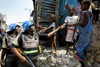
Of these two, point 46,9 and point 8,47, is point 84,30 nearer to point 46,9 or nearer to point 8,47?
point 8,47

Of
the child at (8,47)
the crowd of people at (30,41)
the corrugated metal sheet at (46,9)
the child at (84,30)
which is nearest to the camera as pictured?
the crowd of people at (30,41)

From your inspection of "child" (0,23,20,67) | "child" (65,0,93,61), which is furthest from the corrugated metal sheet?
"child" (65,0,93,61)

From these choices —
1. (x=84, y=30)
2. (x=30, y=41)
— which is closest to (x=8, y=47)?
(x=30, y=41)

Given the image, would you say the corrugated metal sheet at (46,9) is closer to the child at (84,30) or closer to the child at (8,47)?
the child at (8,47)

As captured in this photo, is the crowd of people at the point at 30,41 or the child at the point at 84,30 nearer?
the crowd of people at the point at 30,41

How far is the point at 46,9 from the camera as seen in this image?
4.85 m

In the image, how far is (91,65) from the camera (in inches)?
89.0

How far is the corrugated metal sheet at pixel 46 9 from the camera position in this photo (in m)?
4.73

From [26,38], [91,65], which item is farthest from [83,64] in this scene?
[26,38]

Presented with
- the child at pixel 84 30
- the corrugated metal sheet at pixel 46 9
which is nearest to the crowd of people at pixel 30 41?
the child at pixel 84 30

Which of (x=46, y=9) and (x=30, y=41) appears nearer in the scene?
(x=30, y=41)

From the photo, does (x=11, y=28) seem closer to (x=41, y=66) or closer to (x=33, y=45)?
(x=33, y=45)

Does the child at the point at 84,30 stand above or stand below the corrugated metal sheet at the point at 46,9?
below

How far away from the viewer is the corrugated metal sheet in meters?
4.73
